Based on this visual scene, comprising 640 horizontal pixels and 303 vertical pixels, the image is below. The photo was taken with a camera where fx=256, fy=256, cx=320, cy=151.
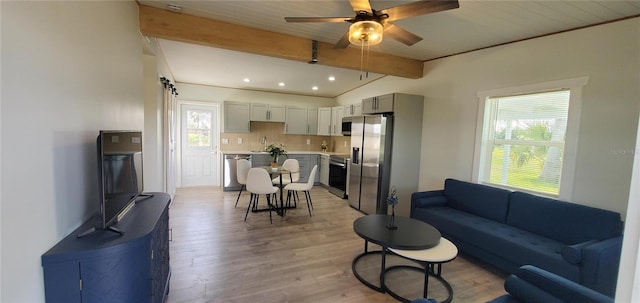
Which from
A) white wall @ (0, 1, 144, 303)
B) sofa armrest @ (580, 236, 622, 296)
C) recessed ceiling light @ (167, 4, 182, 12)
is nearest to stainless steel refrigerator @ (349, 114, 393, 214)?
sofa armrest @ (580, 236, 622, 296)

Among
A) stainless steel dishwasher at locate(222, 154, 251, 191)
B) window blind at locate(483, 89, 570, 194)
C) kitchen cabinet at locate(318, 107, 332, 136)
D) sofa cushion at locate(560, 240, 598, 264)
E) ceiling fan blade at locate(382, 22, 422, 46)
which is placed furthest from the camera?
kitchen cabinet at locate(318, 107, 332, 136)

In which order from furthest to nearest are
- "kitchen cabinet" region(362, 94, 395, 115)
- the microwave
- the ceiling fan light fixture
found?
the microwave < "kitchen cabinet" region(362, 94, 395, 115) < the ceiling fan light fixture

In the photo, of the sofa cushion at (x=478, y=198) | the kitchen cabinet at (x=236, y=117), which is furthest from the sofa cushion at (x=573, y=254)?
the kitchen cabinet at (x=236, y=117)

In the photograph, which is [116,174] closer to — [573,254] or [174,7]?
[174,7]

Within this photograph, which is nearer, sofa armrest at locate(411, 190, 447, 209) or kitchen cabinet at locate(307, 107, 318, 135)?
sofa armrest at locate(411, 190, 447, 209)

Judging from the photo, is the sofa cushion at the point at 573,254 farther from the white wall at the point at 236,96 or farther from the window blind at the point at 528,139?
the white wall at the point at 236,96

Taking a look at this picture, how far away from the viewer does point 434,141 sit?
401 centimetres

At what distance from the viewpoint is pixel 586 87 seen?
2.46 m

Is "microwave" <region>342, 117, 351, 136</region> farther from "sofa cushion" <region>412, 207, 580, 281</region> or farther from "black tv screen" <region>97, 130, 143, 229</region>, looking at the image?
"black tv screen" <region>97, 130, 143, 229</region>

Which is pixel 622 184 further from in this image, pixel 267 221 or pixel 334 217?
pixel 267 221

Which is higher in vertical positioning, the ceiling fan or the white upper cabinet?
the ceiling fan

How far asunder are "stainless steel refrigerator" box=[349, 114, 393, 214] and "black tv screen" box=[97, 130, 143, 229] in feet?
10.6

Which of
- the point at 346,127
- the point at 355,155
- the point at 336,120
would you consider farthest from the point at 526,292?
the point at 336,120

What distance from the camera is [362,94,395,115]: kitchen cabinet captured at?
4.10 m
